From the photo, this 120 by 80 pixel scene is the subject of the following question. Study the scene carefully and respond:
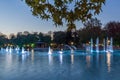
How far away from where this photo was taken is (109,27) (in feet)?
275

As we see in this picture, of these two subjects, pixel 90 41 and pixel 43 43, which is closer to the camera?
pixel 90 41

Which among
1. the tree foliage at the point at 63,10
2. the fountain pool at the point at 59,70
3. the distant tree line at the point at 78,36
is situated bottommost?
the fountain pool at the point at 59,70

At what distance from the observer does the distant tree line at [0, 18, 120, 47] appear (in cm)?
8109

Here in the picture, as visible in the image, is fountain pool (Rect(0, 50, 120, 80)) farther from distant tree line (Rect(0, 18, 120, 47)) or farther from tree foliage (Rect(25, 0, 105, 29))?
distant tree line (Rect(0, 18, 120, 47))

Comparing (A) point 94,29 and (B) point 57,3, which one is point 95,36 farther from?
(B) point 57,3

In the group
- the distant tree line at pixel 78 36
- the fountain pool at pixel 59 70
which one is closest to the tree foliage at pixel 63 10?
the fountain pool at pixel 59 70

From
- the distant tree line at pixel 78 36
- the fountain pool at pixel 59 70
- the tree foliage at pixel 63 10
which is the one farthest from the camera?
the distant tree line at pixel 78 36

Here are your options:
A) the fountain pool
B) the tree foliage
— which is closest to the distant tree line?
the fountain pool

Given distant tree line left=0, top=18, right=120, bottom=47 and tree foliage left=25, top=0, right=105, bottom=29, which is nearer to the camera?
tree foliage left=25, top=0, right=105, bottom=29

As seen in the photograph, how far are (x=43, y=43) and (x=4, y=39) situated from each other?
52.8 feet

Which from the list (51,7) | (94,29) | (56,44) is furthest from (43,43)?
(51,7)

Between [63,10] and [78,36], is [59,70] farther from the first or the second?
[78,36]

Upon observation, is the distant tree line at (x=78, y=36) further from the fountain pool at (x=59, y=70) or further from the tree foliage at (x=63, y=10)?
the tree foliage at (x=63, y=10)

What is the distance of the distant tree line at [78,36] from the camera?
3192 inches
